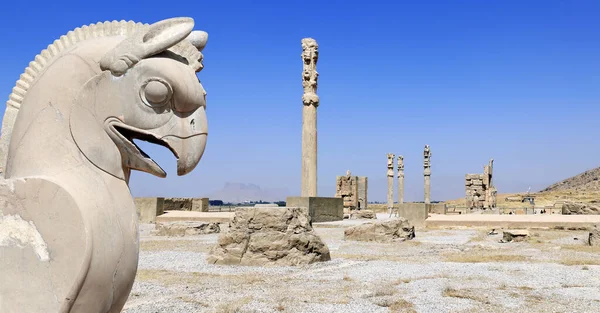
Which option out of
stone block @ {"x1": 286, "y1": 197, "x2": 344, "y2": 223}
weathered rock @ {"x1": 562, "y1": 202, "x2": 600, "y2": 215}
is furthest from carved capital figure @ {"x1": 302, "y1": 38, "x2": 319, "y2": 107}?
weathered rock @ {"x1": 562, "y1": 202, "x2": 600, "y2": 215}

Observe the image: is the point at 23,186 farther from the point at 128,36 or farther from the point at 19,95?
the point at 128,36

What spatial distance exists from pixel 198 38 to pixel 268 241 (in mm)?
6428

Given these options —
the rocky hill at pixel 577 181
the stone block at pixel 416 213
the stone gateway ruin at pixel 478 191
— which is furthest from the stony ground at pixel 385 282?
the rocky hill at pixel 577 181

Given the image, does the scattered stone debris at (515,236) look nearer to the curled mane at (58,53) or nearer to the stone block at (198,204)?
the curled mane at (58,53)

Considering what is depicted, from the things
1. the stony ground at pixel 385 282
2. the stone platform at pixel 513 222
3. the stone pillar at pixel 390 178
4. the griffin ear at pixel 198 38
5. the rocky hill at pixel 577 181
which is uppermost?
the rocky hill at pixel 577 181

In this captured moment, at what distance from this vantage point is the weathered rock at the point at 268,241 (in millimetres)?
8680

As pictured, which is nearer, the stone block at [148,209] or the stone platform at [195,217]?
the stone platform at [195,217]

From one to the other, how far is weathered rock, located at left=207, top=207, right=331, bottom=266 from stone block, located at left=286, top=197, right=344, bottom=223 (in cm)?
886

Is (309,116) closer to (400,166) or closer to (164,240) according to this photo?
(164,240)

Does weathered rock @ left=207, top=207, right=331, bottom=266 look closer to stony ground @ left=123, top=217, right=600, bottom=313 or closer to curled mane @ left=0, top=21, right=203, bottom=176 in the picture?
stony ground @ left=123, top=217, right=600, bottom=313

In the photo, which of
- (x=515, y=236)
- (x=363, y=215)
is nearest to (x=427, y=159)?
(x=363, y=215)

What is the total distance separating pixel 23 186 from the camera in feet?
7.09

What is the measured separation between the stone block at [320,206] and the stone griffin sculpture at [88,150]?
15.5 metres

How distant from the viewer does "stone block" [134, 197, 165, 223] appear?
19.9 m
